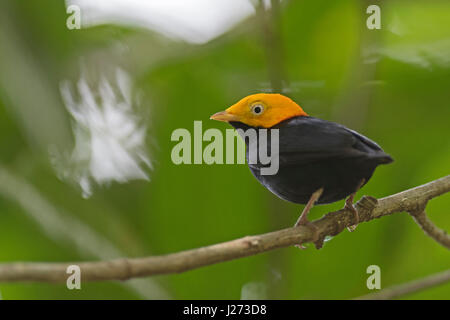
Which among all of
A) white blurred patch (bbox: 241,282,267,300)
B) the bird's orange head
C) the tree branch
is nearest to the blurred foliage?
white blurred patch (bbox: 241,282,267,300)

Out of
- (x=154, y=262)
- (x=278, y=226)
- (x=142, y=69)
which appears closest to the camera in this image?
(x=154, y=262)

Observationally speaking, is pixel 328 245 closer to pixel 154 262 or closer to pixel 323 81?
pixel 323 81

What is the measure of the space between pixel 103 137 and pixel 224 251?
0.80m

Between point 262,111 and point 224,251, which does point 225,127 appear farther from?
point 224,251

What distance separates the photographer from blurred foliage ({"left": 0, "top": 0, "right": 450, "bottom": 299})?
3.48 ft

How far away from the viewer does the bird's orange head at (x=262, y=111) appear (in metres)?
0.90

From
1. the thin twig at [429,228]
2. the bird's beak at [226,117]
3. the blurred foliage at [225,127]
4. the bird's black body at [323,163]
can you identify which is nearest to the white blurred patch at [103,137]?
the blurred foliage at [225,127]

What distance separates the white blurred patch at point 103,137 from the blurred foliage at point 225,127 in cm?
3

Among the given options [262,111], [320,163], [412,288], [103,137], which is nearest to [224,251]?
[320,163]

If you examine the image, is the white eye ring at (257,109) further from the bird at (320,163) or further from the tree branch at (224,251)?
the tree branch at (224,251)

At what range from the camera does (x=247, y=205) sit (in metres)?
1.08

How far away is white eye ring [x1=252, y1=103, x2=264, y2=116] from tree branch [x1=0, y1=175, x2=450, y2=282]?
229mm
